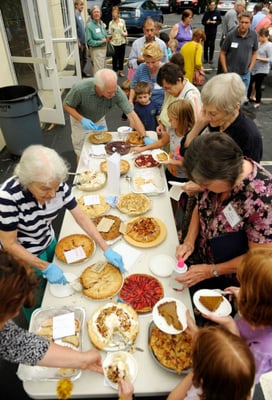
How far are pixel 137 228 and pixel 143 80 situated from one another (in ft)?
8.82

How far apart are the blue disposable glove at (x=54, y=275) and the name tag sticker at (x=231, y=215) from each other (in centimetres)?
107

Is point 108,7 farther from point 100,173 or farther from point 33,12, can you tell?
point 100,173

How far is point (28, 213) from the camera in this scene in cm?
174

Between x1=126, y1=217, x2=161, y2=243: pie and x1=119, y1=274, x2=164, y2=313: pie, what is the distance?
0.34m

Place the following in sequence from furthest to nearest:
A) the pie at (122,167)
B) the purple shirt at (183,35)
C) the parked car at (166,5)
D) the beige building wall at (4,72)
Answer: the parked car at (166,5) < the purple shirt at (183,35) < the beige building wall at (4,72) < the pie at (122,167)

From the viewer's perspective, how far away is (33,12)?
525cm

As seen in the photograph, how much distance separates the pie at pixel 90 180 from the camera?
2.61 meters

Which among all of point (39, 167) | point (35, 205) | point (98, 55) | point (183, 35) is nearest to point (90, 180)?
point (35, 205)

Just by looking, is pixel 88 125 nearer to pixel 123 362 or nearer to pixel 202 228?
pixel 202 228

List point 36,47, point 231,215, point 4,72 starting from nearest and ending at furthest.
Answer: point 231,215 < point 4,72 < point 36,47

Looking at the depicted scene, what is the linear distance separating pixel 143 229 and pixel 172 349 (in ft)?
2.99

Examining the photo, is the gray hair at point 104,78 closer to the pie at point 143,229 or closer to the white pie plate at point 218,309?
the pie at point 143,229

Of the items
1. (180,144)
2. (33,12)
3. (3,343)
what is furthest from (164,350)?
A: (33,12)

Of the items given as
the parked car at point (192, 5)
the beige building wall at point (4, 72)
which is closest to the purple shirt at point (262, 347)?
the beige building wall at point (4, 72)
